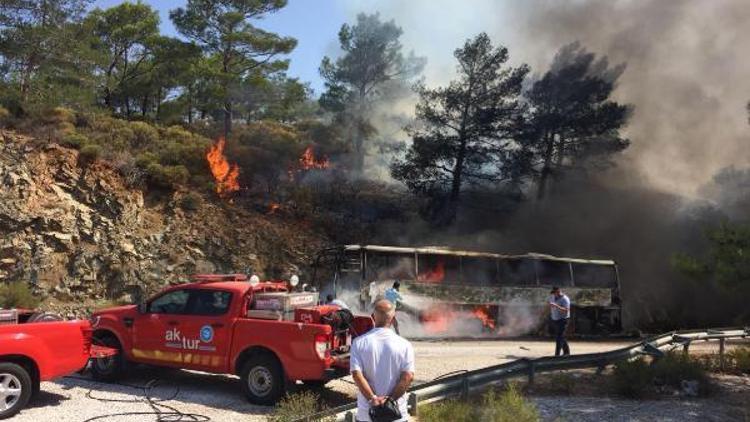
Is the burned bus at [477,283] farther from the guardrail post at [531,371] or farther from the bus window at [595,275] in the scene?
the guardrail post at [531,371]

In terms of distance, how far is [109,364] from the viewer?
9.88m

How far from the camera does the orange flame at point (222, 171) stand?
26656mm

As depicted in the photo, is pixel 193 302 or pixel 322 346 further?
pixel 193 302

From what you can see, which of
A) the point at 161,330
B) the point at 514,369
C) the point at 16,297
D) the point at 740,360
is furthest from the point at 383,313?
the point at 16,297

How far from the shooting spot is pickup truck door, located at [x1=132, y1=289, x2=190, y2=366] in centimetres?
949

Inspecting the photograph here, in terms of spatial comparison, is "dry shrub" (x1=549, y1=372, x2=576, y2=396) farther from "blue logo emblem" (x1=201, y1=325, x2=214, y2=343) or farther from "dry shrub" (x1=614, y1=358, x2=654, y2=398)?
"blue logo emblem" (x1=201, y1=325, x2=214, y2=343)

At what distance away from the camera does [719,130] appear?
37.6 metres

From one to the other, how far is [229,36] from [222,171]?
960 cm

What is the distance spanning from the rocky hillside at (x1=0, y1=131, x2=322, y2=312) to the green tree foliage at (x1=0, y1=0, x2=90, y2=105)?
5.40 metres

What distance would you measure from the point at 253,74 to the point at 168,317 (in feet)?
92.3

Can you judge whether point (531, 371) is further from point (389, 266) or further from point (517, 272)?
point (517, 272)

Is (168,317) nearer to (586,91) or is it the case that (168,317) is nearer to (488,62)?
(488,62)

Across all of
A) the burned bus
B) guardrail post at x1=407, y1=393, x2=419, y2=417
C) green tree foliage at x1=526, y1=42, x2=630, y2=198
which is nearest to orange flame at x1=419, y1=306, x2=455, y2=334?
the burned bus

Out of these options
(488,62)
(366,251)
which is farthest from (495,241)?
(366,251)
